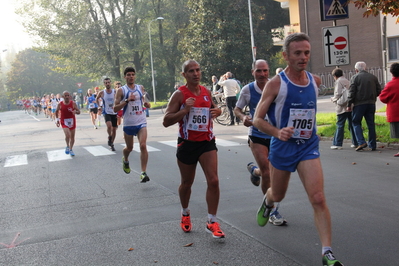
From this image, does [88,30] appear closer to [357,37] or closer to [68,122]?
[357,37]

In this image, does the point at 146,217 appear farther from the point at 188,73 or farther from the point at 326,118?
the point at 326,118

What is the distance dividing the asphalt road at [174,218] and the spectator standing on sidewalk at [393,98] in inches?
26.6

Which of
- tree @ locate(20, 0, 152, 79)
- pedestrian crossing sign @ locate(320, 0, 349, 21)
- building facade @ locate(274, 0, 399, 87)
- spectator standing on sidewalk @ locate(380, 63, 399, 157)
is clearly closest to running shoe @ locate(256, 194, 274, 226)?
spectator standing on sidewalk @ locate(380, 63, 399, 157)

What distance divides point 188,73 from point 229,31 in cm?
3423

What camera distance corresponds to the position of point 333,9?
12.6m

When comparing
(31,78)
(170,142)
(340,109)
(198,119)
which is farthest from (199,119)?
(31,78)

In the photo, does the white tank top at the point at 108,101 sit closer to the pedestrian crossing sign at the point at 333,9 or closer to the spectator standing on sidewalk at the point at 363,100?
the pedestrian crossing sign at the point at 333,9

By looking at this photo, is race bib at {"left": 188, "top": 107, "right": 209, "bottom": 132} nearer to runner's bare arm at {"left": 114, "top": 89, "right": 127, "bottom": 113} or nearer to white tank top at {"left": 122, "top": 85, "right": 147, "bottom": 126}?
runner's bare arm at {"left": 114, "top": 89, "right": 127, "bottom": 113}

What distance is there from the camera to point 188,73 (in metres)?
5.54

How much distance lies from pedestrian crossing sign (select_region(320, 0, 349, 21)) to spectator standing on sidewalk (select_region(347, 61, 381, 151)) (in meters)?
1.76

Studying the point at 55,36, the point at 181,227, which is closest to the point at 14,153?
the point at 181,227

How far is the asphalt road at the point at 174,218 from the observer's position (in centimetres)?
491

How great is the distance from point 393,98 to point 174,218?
241 inches

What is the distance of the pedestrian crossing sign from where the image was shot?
1251 cm
